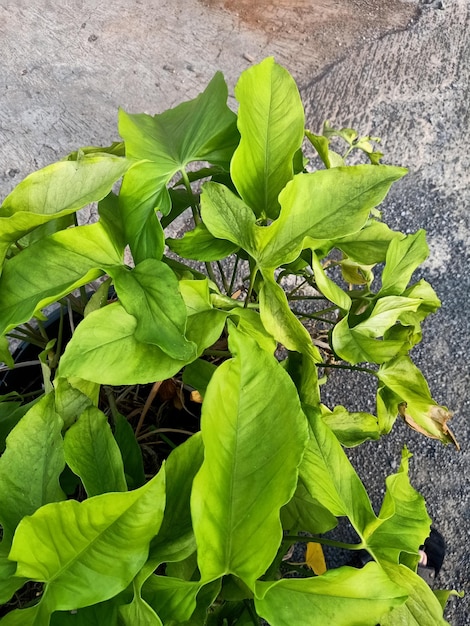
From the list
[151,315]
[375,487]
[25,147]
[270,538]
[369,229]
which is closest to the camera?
[270,538]

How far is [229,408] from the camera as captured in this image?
37 centimetres

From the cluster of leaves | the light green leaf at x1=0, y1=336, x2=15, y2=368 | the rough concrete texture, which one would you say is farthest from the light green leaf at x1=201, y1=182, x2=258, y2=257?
the rough concrete texture

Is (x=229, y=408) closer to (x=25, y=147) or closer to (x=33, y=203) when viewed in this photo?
(x=33, y=203)

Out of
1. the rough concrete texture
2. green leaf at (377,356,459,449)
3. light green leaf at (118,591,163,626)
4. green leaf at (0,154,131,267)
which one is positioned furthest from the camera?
the rough concrete texture

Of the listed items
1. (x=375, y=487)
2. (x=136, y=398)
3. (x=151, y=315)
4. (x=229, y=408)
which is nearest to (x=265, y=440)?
(x=229, y=408)

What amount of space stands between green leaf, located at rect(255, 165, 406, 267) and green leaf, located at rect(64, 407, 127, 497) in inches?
7.6

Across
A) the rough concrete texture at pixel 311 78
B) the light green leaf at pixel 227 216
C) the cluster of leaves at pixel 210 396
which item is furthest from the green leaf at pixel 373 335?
the rough concrete texture at pixel 311 78

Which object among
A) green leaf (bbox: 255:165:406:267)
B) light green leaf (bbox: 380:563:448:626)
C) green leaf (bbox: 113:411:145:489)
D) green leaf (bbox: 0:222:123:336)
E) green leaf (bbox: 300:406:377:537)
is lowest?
green leaf (bbox: 113:411:145:489)

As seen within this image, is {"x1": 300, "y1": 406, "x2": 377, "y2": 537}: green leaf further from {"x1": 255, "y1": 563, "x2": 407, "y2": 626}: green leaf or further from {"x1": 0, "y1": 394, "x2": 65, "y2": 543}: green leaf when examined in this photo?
{"x1": 0, "y1": 394, "x2": 65, "y2": 543}: green leaf

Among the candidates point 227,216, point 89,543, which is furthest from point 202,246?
point 89,543

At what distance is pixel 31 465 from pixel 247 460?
17cm

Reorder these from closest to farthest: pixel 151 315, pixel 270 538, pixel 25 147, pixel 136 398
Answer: pixel 270 538 < pixel 151 315 < pixel 136 398 < pixel 25 147

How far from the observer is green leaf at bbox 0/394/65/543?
0.42 m

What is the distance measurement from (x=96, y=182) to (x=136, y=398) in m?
0.37
